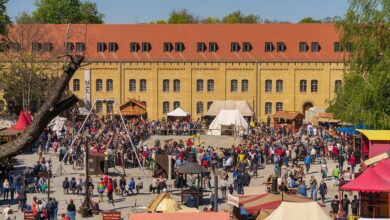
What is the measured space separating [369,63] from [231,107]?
2761cm

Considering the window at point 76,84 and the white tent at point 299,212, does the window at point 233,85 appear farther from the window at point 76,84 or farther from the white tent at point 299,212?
the white tent at point 299,212

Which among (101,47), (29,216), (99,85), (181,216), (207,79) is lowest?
(29,216)

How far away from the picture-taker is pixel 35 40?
71375 mm

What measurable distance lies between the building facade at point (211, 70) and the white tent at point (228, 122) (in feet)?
52.5

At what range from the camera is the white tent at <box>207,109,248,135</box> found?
2287 inches

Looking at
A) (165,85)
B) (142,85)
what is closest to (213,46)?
(165,85)

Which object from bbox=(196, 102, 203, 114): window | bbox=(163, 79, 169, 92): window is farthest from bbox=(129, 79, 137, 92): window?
bbox=(196, 102, 203, 114): window

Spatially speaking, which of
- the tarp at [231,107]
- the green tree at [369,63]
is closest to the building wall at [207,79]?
the tarp at [231,107]

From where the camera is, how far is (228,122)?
2308 inches

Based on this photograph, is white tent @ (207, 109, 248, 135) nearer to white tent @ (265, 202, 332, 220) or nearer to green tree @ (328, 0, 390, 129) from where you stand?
green tree @ (328, 0, 390, 129)

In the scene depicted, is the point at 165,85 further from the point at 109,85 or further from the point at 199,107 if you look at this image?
the point at 109,85

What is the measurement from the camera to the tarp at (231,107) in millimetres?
67938

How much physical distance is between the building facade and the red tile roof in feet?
0.31

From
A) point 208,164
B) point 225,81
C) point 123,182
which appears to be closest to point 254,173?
point 208,164
